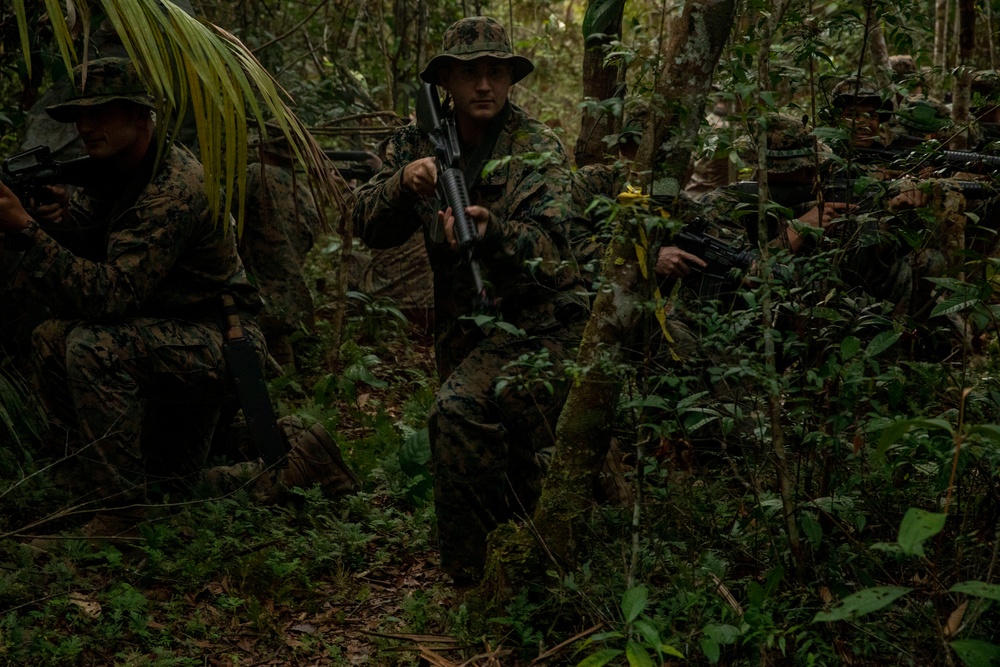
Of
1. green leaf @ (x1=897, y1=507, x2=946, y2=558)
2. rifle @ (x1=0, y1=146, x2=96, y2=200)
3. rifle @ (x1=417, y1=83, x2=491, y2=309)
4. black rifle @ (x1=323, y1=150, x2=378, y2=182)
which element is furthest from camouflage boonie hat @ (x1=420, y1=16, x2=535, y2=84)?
black rifle @ (x1=323, y1=150, x2=378, y2=182)

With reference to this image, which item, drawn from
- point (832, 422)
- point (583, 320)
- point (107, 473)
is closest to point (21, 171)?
point (107, 473)

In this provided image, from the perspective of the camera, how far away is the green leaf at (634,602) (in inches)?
104

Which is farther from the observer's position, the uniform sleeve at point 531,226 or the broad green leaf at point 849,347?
the uniform sleeve at point 531,226

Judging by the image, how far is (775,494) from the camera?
10.8 feet

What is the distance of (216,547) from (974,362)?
5.00 m

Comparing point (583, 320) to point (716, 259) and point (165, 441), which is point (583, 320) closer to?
point (716, 259)

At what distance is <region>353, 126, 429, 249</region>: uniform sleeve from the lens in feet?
13.7

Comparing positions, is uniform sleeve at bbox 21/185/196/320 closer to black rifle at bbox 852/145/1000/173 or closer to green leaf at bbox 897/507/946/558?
black rifle at bbox 852/145/1000/173

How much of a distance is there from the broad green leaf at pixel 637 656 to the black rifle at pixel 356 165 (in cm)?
502

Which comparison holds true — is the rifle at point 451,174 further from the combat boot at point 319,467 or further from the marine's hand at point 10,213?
the marine's hand at point 10,213

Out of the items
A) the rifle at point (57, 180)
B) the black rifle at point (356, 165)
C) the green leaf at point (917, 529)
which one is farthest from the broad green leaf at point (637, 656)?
the black rifle at point (356, 165)

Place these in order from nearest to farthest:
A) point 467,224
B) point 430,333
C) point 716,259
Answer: point 467,224 → point 716,259 → point 430,333

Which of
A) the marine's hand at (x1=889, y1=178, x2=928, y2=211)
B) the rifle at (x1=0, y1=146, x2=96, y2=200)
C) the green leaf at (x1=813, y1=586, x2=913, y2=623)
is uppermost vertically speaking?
the rifle at (x1=0, y1=146, x2=96, y2=200)

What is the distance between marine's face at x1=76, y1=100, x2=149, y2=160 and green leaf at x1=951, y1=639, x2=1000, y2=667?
3.94 metres
